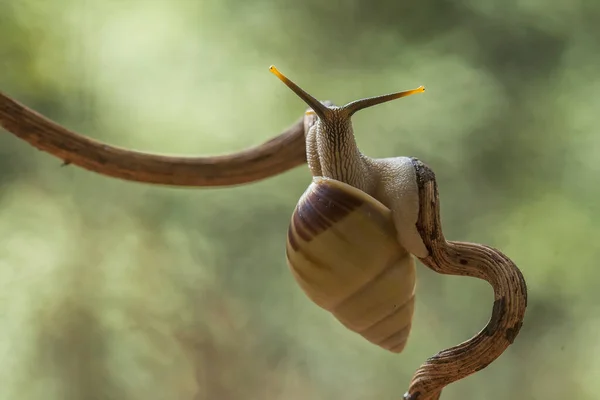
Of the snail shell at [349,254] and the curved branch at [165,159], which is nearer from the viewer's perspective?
the snail shell at [349,254]

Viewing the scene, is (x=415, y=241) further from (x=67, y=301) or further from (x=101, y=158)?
(x=67, y=301)

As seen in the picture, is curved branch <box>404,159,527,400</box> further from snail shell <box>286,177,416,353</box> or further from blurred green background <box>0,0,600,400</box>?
blurred green background <box>0,0,600,400</box>

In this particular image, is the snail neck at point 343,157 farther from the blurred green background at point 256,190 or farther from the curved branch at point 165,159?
the blurred green background at point 256,190

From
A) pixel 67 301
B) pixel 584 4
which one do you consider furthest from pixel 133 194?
pixel 584 4

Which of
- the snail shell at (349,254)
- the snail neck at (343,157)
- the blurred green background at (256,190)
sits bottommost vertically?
the blurred green background at (256,190)

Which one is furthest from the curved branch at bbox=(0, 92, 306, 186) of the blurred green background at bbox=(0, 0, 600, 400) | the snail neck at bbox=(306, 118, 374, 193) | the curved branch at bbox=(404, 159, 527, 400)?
the blurred green background at bbox=(0, 0, 600, 400)

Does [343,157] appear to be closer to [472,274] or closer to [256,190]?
[472,274]

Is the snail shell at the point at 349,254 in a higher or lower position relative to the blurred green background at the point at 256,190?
higher

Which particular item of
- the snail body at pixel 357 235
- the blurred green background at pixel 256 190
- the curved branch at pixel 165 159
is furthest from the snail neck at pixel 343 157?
the blurred green background at pixel 256 190
